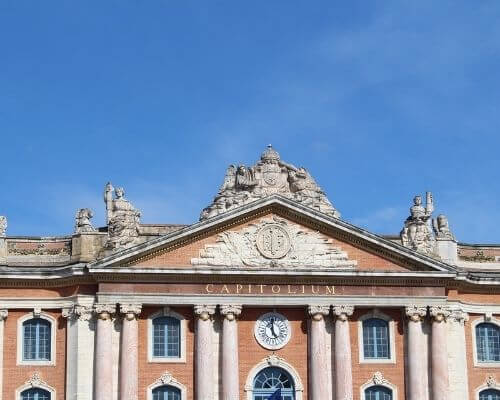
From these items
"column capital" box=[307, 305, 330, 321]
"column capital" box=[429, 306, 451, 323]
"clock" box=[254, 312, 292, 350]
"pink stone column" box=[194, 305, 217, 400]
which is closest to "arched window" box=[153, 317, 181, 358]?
"pink stone column" box=[194, 305, 217, 400]

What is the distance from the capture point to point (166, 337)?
166 feet

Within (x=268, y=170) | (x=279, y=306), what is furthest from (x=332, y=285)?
(x=268, y=170)

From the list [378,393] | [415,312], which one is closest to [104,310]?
[378,393]

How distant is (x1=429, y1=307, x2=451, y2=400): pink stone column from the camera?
166 feet

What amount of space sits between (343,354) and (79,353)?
35.3ft

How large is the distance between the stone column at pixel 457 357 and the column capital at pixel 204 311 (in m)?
10.2

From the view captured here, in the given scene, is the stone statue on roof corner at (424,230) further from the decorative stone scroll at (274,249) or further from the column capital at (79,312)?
the column capital at (79,312)

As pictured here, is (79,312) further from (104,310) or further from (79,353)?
(79,353)

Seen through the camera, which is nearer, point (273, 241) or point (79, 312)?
point (79, 312)

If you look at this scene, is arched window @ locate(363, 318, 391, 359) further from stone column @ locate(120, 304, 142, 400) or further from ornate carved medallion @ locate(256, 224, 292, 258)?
stone column @ locate(120, 304, 142, 400)

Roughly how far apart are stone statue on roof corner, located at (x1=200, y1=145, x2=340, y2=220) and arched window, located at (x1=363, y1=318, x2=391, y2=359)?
4.78 metres

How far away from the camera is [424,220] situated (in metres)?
53.1

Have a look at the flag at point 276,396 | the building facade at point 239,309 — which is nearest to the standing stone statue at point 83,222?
the building facade at point 239,309

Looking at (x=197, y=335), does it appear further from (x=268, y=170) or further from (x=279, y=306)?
(x=268, y=170)
